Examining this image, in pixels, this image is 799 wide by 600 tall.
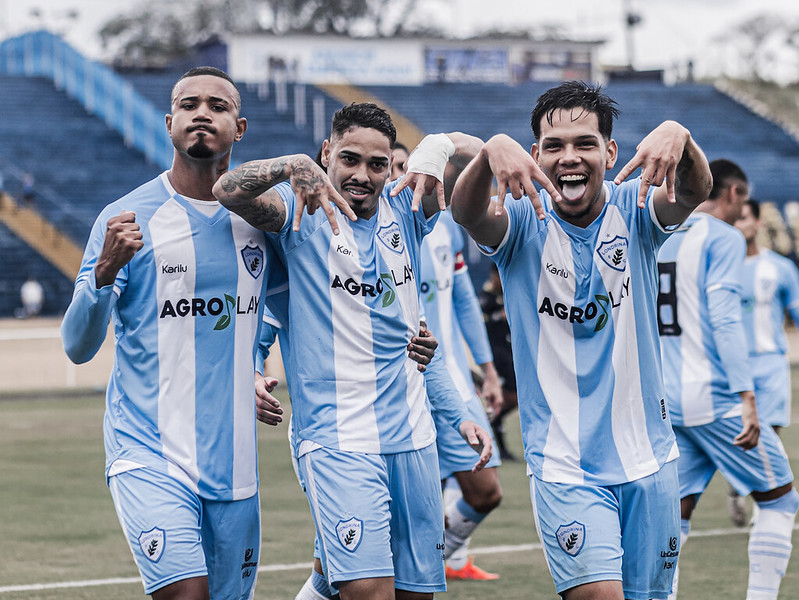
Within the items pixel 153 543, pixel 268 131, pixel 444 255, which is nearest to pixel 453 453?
pixel 444 255

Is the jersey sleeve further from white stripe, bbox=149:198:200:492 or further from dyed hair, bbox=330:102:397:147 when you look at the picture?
dyed hair, bbox=330:102:397:147

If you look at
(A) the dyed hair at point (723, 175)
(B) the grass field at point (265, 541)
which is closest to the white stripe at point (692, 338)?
(A) the dyed hair at point (723, 175)

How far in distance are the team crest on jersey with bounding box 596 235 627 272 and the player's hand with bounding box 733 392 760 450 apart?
6.78 ft

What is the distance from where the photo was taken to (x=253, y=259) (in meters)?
4.60

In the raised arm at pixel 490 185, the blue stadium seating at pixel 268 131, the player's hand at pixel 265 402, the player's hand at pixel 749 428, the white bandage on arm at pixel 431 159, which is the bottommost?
the player's hand at pixel 749 428

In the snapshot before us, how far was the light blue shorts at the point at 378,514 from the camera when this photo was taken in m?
4.45

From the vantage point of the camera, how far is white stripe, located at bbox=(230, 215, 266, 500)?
179 inches

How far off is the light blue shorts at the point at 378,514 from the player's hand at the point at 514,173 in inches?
45.3

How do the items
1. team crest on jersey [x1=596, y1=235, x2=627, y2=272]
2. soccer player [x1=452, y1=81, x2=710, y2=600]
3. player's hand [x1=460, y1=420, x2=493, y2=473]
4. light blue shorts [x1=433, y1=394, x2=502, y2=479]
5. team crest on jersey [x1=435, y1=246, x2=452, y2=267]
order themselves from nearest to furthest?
soccer player [x1=452, y1=81, x2=710, y2=600] < team crest on jersey [x1=596, y1=235, x2=627, y2=272] < player's hand [x1=460, y1=420, x2=493, y2=473] < light blue shorts [x1=433, y1=394, x2=502, y2=479] < team crest on jersey [x1=435, y1=246, x2=452, y2=267]

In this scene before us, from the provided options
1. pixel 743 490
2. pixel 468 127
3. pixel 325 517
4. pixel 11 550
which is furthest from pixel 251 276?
pixel 468 127

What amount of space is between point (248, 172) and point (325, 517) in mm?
1268

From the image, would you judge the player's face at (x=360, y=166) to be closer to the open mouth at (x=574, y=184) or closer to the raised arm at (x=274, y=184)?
the raised arm at (x=274, y=184)

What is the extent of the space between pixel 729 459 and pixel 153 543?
3.31 meters

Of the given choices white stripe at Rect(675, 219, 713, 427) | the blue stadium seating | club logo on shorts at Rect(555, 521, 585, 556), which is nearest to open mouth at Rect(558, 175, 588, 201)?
club logo on shorts at Rect(555, 521, 585, 556)
